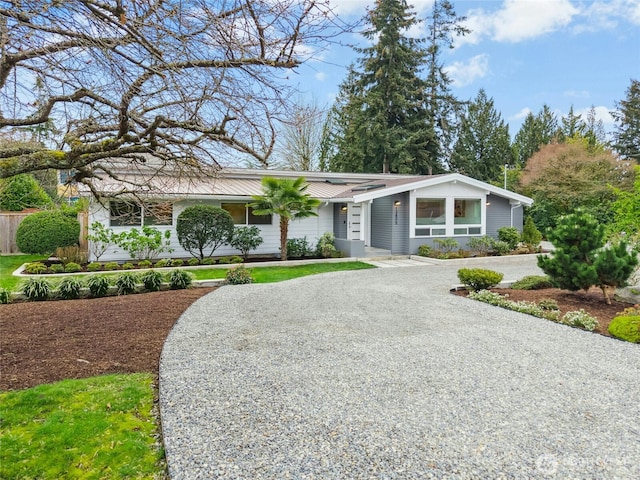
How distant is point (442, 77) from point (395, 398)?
33626 millimetres

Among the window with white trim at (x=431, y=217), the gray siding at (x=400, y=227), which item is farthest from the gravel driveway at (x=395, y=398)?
the window with white trim at (x=431, y=217)

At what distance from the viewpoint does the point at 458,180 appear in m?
16.6

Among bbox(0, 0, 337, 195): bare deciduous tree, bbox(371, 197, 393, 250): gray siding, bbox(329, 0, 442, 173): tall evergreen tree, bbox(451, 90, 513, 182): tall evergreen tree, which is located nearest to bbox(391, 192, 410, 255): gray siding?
bbox(371, 197, 393, 250): gray siding

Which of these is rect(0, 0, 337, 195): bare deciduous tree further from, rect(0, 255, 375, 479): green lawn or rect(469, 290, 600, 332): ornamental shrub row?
rect(469, 290, 600, 332): ornamental shrub row

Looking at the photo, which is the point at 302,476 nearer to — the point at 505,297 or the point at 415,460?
the point at 415,460

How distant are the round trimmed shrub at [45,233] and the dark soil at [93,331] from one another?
7266mm

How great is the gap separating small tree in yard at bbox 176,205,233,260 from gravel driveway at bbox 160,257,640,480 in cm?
694

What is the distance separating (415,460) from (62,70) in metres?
3.67

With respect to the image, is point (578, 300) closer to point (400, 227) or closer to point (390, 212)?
point (400, 227)

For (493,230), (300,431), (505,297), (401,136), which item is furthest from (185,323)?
(401,136)

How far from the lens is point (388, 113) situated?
30.9m

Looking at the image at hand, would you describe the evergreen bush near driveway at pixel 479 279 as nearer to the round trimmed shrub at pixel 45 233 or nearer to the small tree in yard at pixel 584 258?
the small tree in yard at pixel 584 258

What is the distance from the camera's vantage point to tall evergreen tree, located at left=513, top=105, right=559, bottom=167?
33438 mm

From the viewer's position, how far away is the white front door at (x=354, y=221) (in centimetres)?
1619
